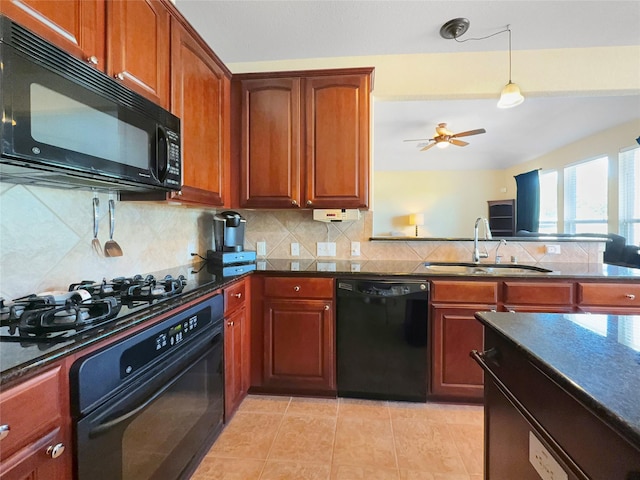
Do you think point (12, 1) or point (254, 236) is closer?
point (12, 1)

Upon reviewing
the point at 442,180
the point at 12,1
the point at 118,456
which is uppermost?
the point at 442,180

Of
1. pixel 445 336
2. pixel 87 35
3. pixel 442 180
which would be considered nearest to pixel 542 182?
pixel 442 180

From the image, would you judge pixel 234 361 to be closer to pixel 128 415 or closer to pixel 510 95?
pixel 128 415

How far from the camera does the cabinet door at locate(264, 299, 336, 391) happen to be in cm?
209

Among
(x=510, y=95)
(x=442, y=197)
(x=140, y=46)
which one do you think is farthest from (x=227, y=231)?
(x=442, y=197)

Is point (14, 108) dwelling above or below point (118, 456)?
above

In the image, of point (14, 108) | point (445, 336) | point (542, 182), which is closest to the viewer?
point (14, 108)

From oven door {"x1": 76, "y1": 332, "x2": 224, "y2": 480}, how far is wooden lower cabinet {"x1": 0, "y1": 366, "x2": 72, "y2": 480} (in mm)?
49

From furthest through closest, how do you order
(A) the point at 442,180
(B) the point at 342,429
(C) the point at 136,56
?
(A) the point at 442,180, (B) the point at 342,429, (C) the point at 136,56

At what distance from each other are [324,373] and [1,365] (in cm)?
173

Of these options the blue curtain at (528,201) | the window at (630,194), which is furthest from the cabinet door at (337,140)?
the blue curtain at (528,201)

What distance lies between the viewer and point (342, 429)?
1818mm

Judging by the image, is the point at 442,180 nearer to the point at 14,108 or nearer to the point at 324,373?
the point at 324,373

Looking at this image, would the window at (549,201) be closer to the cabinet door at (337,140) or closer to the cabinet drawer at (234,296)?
the cabinet door at (337,140)
